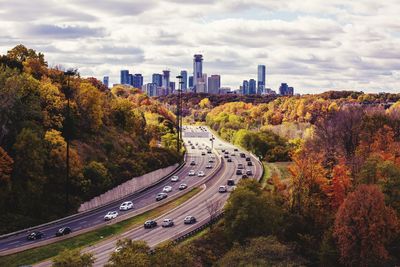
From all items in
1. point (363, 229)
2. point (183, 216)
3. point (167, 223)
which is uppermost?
point (363, 229)

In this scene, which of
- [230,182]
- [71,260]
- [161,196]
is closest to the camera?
[71,260]

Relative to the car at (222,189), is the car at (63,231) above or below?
above

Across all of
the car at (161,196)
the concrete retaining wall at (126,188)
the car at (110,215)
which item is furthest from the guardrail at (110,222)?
the concrete retaining wall at (126,188)

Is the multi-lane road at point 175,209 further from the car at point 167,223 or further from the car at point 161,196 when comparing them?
the car at point 161,196

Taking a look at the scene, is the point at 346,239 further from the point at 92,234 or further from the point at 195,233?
the point at 92,234

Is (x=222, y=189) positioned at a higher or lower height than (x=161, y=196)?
higher

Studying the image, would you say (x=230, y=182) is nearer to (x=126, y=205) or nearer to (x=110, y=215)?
(x=126, y=205)

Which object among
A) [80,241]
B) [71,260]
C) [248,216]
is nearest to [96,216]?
Result: [80,241]
